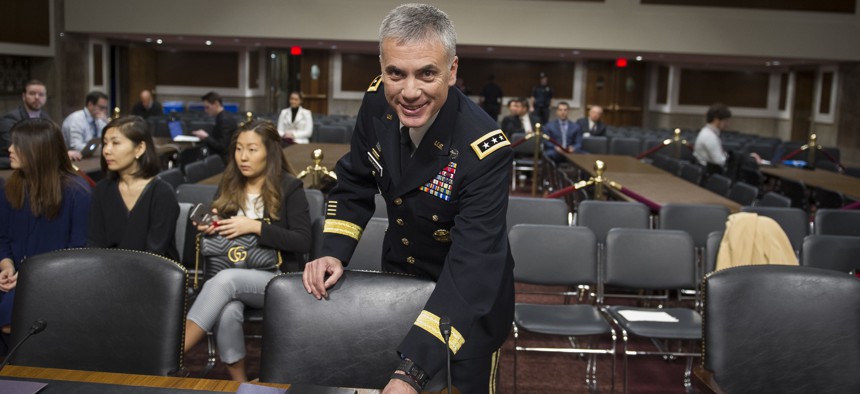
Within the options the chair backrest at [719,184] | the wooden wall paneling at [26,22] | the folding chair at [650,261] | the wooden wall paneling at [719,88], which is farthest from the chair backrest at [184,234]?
the wooden wall paneling at [719,88]

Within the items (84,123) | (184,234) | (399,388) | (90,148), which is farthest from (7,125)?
(399,388)

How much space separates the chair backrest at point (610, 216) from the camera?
512 cm

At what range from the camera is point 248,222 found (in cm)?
351

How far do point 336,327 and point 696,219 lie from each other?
366 centimetres

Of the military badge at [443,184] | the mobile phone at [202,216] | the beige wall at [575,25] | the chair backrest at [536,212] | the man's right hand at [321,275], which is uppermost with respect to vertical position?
the beige wall at [575,25]

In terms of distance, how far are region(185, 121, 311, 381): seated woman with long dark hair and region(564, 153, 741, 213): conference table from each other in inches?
121

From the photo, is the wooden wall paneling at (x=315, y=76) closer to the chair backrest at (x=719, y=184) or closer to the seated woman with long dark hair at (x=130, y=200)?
the chair backrest at (x=719, y=184)

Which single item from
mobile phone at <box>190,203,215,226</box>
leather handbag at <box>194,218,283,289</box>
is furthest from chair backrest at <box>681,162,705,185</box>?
mobile phone at <box>190,203,215,226</box>

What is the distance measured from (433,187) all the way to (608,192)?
5.47m

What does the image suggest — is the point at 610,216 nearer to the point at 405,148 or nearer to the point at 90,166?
the point at 405,148

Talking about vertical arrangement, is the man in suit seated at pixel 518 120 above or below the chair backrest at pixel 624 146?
above

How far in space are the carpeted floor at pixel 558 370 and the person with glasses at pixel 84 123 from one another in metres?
4.93

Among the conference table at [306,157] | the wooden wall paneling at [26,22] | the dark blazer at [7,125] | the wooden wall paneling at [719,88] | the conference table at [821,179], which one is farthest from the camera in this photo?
the wooden wall paneling at [719,88]

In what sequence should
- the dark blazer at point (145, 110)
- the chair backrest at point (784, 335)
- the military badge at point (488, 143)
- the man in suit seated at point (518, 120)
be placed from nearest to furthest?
1. the military badge at point (488, 143)
2. the chair backrest at point (784, 335)
3. the man in suit seated at point (518, 120)
4. the dark blazer at point (145, 110)
